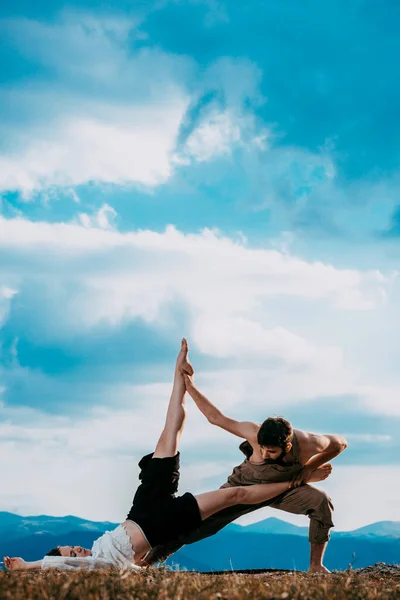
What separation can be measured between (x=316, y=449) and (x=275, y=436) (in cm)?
99

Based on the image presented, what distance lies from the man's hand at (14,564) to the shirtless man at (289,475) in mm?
1686

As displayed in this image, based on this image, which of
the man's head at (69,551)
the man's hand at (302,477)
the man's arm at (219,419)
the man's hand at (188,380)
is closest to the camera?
the man's head at (69,551)

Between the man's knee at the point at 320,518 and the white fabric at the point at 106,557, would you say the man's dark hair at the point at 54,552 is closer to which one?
the white fabric at the point at 106,557

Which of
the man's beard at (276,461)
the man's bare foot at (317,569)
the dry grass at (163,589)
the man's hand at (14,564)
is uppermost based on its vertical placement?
the man's beard at (276,461)

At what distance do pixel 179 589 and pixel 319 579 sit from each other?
2.64 metres

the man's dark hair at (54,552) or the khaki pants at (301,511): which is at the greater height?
the khaki pants at (301,511)

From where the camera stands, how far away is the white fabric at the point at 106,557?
366 inches

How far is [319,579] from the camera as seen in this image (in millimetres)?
8695

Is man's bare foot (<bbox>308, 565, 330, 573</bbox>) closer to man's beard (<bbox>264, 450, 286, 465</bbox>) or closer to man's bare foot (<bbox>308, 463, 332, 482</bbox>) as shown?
man's bare foot (<bbox>308, 463, 332, 482</bbox>)

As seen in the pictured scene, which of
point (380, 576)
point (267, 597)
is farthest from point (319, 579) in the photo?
point (267, 597)

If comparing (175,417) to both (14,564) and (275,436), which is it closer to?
(275,436)

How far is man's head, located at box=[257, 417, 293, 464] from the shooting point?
381 inches

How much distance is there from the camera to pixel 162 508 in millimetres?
9844

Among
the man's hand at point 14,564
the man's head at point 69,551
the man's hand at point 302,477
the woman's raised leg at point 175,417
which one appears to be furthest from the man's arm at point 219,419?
the man's hand at point 14,564
